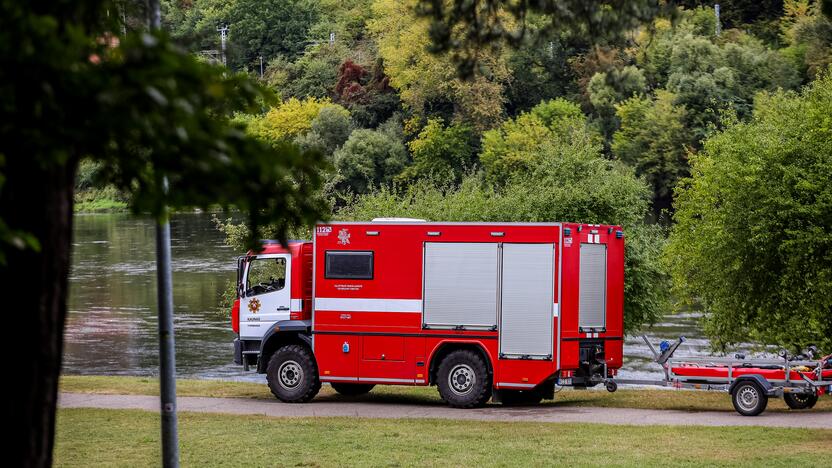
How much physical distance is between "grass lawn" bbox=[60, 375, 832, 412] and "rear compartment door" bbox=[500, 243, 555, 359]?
6.99 feet

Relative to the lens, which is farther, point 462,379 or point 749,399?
point 462,379

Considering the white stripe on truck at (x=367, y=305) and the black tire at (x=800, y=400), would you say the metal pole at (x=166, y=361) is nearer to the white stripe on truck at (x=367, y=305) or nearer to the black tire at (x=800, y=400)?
the white stripe on truck at (x=367, y=305)

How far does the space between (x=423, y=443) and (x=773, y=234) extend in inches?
414

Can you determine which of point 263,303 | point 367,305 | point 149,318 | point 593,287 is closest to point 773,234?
point 593,287

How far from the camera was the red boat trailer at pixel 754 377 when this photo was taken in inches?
789

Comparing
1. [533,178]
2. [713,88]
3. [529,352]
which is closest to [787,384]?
[529,352]

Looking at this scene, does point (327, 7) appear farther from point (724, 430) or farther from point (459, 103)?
point (724, 430)

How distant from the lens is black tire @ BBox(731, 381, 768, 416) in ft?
66.0

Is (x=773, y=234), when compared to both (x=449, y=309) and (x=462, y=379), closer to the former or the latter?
(x=449, y=309)

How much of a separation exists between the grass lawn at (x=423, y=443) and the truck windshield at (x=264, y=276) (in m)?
3.41

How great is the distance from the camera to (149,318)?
49.6m

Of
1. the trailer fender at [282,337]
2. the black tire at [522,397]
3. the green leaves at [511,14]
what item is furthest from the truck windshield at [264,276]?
the green leaves at [511,14]

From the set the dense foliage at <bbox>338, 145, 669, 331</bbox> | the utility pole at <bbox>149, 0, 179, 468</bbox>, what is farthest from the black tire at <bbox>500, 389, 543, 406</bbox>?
the utility pole at <bbox>149, 0, 179, 468</bbox>

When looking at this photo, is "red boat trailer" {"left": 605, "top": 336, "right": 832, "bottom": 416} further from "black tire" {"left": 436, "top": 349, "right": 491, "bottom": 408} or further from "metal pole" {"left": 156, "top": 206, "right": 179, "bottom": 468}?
"metal pole" {"left": 156, "top": 206, "right": 179, "bottom": 468}
